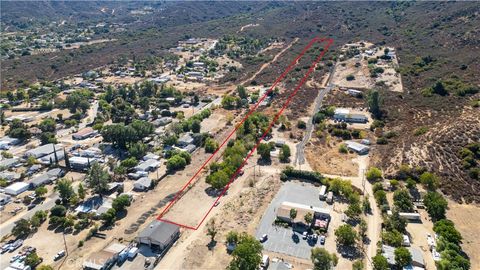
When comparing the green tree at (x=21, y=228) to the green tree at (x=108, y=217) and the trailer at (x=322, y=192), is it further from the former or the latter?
the trailer at (x=322, y=192)

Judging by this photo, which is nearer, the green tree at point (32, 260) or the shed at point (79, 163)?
the green tree at point (32, 260)

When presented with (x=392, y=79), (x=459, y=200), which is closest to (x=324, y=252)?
(x=459, y=200)

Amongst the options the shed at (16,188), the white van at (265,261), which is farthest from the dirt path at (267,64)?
the white van at (265,261)

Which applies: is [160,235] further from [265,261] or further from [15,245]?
[15,245]

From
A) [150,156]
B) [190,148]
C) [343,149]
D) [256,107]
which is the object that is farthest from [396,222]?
[256,107]

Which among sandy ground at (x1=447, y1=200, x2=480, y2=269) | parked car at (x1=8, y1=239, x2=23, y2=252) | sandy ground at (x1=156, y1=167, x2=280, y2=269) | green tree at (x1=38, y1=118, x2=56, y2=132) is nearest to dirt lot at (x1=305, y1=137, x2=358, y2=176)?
sandy ground at (x1=156, y1=167, x2=280, y2=269)

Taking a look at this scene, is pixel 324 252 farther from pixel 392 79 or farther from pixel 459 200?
pixel 392 79
